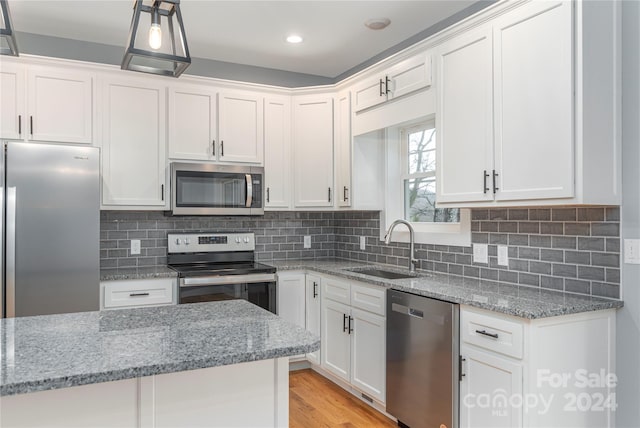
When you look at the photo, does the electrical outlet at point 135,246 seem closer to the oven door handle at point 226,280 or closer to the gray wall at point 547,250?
the oven door handle at point 226,280

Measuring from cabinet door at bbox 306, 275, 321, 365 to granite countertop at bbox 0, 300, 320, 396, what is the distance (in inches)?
69.9

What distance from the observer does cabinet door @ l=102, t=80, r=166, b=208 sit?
3.36 metres

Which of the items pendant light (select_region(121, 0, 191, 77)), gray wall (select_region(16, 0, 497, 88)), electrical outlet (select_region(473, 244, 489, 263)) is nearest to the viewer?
pendant light (select_region(121, 0, 191, 77))

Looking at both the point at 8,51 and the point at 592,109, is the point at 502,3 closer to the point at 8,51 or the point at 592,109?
the point at 592,109

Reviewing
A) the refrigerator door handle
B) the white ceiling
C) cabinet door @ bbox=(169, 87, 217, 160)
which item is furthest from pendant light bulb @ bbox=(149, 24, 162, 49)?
cabinet door @ bbox=(169, 87, 217, 160)

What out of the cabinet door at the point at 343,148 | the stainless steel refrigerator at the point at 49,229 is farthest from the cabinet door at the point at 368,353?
the stainless steel refrigerator at the point at 49,229

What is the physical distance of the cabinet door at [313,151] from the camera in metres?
3.93

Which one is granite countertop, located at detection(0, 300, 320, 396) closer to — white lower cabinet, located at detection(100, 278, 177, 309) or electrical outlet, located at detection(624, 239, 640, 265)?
white lower cabinet, located at detection(100, 278, 177, 309)

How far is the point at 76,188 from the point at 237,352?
2.02 meters

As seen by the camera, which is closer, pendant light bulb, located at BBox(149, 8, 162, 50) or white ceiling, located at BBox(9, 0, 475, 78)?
pendant light bulb, located at BBox(149, 8, 162, 50)

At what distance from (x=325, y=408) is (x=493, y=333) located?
4.81 feet

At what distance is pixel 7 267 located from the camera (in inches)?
104

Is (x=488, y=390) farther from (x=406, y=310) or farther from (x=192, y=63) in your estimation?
(x=192, y=63)

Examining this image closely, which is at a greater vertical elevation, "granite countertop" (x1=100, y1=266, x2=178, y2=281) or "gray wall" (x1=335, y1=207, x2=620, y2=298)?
"gray wall" (x1=335, y1=207, x2=620, y2=298)
